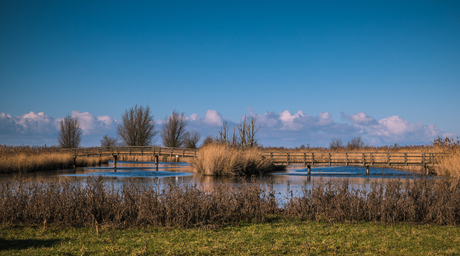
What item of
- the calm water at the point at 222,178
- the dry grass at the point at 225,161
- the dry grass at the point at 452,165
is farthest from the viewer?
the dry grass at the point at 225,161

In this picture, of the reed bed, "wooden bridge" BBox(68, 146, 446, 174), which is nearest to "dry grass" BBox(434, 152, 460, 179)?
"wooden bridge" BBox(68, 146, 446, 174)

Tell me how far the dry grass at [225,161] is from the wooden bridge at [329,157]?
400 centimetres

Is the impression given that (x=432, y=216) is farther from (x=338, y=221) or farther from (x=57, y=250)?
(x=57, y=250)

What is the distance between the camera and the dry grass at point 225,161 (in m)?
28.0

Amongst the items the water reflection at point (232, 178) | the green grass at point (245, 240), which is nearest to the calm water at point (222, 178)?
the water reflection at point (232, 178)

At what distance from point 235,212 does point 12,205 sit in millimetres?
5448

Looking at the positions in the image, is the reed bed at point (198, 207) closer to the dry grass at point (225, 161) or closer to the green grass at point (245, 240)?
the green grass at point (245, 240)

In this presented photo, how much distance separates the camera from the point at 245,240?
7004mm

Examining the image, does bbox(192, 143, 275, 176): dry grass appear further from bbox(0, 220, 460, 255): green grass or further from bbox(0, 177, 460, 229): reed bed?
bbox(0, 220, 460, 255): green grass

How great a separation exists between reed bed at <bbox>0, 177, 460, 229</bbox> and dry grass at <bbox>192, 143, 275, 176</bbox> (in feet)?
58.8

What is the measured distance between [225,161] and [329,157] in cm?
1205

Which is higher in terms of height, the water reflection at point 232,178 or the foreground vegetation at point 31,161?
the foreground vegetation at point 31,161

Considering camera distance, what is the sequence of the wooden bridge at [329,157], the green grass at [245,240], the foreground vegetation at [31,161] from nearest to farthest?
the green grass at [245,240] < the foreground vegetation at [31,161] < the wooden bridge at [329,157]

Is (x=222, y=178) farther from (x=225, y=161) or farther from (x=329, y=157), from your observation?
(x=329, y=157)
